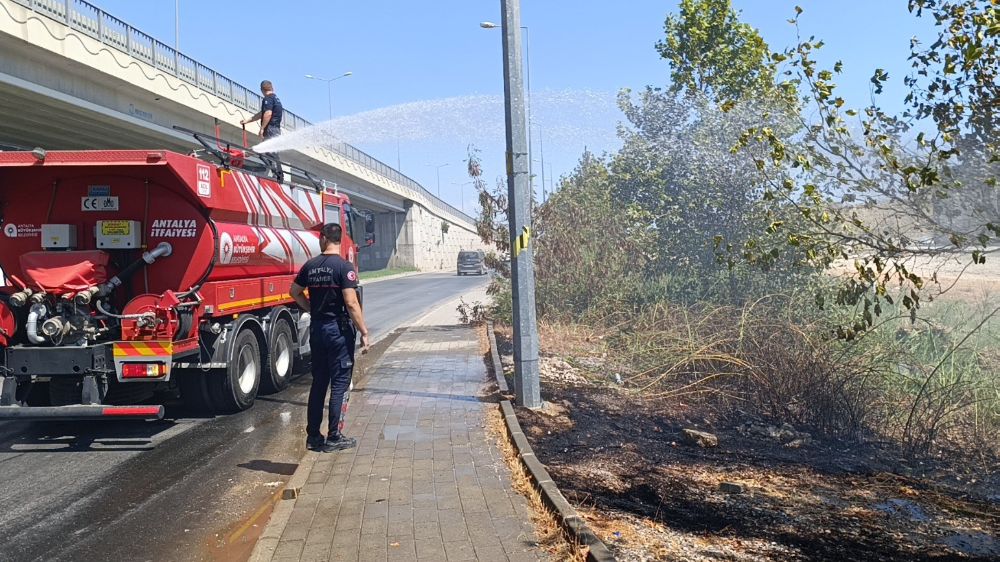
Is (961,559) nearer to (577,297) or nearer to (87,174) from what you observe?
(87,174)

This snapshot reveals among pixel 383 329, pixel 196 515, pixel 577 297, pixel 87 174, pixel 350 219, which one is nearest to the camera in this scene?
pixel 196 515

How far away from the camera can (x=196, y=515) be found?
5.49m

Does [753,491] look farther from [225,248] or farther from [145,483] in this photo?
[225,248]

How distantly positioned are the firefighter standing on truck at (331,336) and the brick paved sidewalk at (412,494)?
208mm

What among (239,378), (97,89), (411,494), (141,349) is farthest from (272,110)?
(97,89)

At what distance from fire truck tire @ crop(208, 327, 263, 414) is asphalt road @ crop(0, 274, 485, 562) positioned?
149 mm

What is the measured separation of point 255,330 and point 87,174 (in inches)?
102

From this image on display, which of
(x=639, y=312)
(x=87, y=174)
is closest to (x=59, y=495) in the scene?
(x=87, y=174)

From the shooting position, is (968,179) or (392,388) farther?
(392,388)

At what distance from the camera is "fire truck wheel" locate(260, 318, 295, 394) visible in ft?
32.9

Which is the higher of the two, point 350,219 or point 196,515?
point 350,219

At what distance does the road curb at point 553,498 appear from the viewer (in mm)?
4148

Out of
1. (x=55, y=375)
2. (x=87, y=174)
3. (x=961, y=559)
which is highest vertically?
(x=87, y=174)

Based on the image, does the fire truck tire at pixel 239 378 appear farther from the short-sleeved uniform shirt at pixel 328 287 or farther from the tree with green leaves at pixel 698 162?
the tree with green leaves at pixel 698 162
